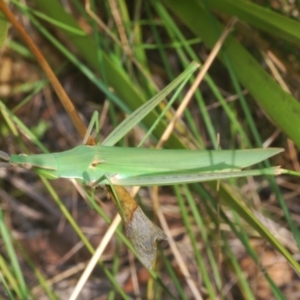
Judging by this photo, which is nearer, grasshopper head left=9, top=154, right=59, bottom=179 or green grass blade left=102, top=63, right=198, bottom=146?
grasshopper head left=9, top=154, right=59, bottom=179

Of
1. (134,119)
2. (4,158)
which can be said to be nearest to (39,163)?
(4,158)

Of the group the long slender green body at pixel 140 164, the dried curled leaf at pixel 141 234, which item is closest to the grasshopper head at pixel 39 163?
the long slender green body at pixel 140 164

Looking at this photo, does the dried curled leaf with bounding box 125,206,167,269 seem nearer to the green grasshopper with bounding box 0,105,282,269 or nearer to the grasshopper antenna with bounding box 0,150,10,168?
the green grasshopper with bounding box 0,105,282,269

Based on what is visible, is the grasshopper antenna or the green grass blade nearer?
the grasshopper antenna

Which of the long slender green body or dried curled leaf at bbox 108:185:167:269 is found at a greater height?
the long slender green body

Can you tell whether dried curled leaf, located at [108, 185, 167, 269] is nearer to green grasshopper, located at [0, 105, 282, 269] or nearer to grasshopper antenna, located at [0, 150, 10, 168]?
green grasshopper, located at [0, 105, 282, 269]

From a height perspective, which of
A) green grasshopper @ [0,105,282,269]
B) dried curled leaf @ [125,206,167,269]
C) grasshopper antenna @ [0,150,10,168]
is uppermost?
grasshopper antenna @ [0,150,10,168]

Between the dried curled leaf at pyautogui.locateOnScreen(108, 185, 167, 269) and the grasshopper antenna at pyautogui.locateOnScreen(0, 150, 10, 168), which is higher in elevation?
the grasshopper antenna at pyautogui.locateOnScreen(0, 150, 10, 168)

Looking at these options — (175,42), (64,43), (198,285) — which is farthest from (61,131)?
(198,285)

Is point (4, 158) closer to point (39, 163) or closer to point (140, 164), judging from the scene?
point (39, 163)

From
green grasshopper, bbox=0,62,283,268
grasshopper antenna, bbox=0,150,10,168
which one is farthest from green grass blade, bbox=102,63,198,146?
grasshopper antenna, bbox=0,150,10,168

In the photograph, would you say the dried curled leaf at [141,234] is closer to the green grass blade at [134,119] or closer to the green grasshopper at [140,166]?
the green grasshopper at [140,166]
